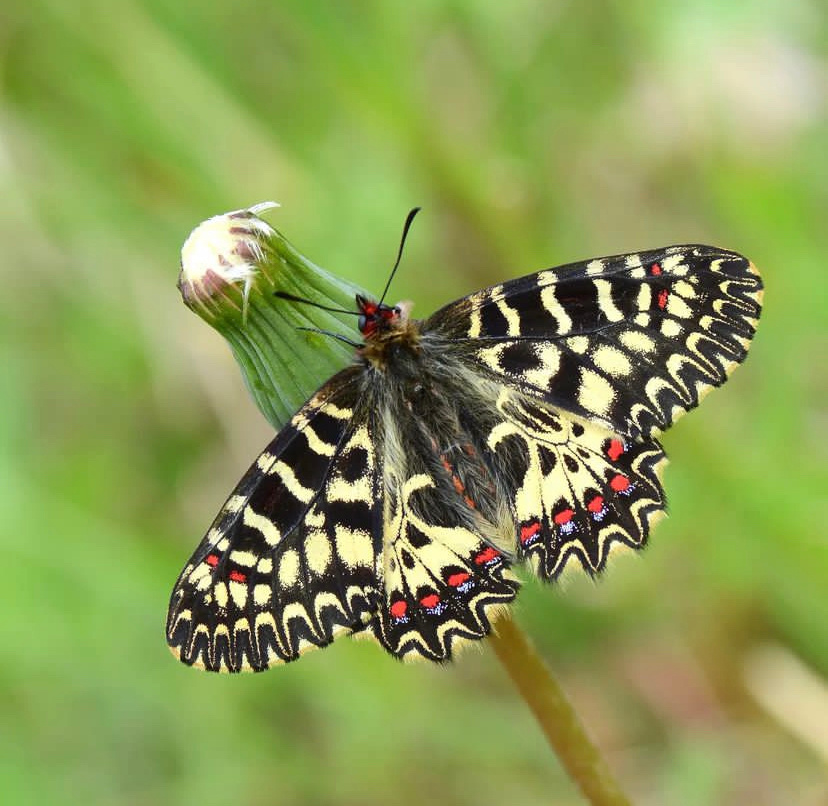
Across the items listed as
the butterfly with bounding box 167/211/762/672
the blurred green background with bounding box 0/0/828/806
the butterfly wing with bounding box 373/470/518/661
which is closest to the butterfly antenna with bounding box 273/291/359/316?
the butterfly with bounding box 167/211/762/672

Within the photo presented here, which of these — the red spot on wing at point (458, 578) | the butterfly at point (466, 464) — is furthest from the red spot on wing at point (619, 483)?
the red spot on wing at point (458, 578)

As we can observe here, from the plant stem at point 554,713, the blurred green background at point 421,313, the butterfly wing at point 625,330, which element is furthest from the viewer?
the blurred green background at point 421,313

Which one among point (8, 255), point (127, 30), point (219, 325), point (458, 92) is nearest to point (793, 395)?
point (219, 325)

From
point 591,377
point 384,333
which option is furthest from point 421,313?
point 591,377

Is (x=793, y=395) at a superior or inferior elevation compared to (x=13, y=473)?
inferior

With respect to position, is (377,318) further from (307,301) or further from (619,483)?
(619,483)

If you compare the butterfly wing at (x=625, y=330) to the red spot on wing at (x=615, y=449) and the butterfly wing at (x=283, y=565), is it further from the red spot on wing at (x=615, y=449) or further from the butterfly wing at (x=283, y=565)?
the butterfly wing at (x=283, y=565)

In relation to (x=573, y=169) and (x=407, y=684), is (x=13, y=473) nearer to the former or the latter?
(x=407, y=684)
